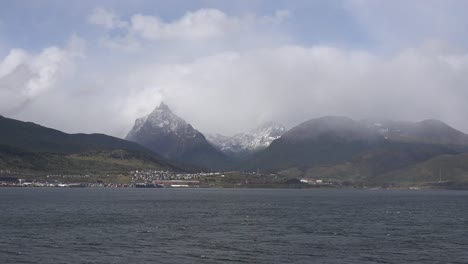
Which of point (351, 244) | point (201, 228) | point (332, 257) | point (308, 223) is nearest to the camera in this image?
point (332, 257)

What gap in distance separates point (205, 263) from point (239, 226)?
151ft

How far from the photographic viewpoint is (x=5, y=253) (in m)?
78.9

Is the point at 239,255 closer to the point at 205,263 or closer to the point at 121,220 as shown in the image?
the point at 205,263

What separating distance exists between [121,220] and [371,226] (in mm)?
54477

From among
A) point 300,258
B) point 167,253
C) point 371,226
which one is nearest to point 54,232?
point 167,253

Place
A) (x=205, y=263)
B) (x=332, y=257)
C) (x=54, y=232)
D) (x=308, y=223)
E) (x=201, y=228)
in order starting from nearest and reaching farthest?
1. (x=205, y=263)
2. (x=332, y=257)
3. (x=54, y=232)
4. (x=201, y=228)
5. (x=308, y=223)

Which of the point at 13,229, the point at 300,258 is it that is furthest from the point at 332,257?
the point at 13,229

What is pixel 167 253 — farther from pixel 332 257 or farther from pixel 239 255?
pixel 332 257

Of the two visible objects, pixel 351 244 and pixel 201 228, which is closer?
pixel 351 244

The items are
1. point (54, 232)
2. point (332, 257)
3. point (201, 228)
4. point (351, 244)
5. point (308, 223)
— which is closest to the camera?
point (332, 257)

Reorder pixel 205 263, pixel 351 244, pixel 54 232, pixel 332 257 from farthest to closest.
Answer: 1. pixel 54 232
2. pixel 351 244
3. pixel 332 257
4. pixel 205 263

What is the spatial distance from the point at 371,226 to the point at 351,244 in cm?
3143

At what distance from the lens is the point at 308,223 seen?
12606 cm

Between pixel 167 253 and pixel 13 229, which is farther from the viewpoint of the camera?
pixel 13 229
